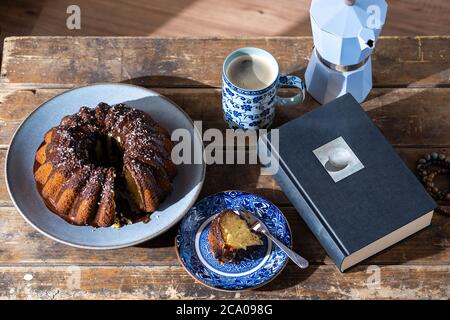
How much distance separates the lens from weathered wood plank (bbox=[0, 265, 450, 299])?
127cm

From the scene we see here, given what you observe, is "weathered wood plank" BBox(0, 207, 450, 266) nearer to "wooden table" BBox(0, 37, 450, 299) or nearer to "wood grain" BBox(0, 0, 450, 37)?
"wooden table" BBox(0, 37, 450, 299)

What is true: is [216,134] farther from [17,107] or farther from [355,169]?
[17,107]

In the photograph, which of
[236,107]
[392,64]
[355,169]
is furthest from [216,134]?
[392,64]

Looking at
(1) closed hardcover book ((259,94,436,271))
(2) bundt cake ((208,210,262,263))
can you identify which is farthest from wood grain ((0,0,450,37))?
(2) bundt cake ((208,210,262,263))

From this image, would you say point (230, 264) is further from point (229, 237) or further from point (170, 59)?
point (170, 59)

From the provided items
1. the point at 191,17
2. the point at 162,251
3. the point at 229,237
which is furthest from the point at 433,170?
the point at 191,17

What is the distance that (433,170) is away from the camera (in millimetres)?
1383

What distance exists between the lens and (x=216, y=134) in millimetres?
1435

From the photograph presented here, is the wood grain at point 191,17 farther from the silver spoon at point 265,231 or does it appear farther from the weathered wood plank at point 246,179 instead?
the silver spoon at point 265,231

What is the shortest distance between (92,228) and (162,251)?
0.14 m

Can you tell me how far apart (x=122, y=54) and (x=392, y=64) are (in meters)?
0.61

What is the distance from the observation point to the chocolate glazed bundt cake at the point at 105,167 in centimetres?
126

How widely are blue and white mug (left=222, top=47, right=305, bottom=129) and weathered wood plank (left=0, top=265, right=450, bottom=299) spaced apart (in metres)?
0.31

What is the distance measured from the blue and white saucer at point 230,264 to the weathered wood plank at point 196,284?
0.03 metres
